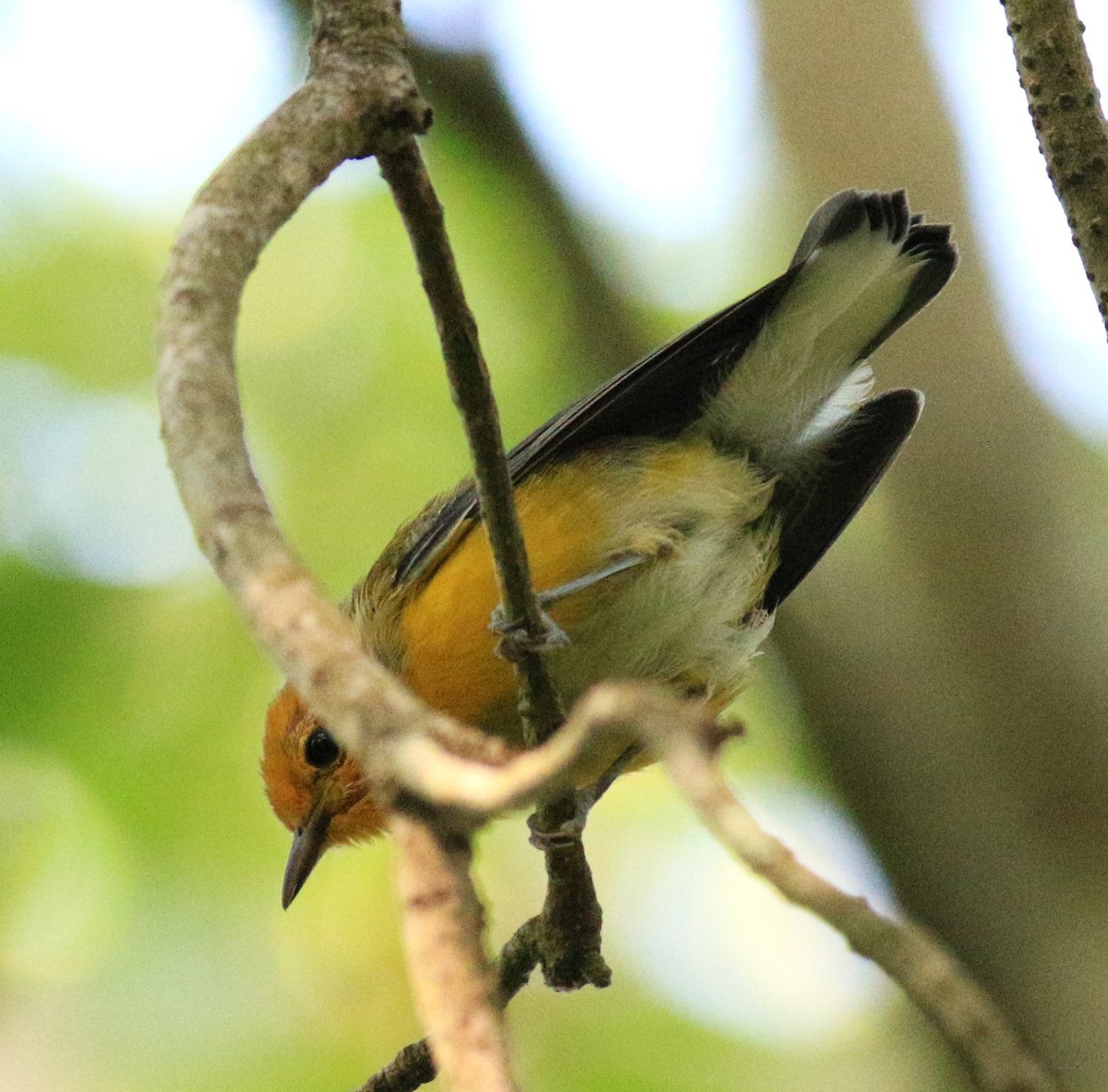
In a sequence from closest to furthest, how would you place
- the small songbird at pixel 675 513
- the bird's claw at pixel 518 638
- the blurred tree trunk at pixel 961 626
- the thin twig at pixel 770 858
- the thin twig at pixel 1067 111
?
1. the thin twig at pixel 770 858
2. the thin twig at pixel 1067 111
3. the bird's claw at pixel 518 638
4. the small songbird at pixel 675 513
5. the blurred tree trunk at pixel 961 626

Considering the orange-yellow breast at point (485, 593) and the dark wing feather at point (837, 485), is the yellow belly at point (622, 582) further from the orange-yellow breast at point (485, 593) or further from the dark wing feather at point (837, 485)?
the dark wing feather at point (837, 485)

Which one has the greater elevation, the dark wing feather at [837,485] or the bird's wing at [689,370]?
the bird's wing at [689,370]

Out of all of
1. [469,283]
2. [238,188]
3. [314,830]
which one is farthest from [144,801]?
[238,188]

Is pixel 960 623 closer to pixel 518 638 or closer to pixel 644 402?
pixel 644 402

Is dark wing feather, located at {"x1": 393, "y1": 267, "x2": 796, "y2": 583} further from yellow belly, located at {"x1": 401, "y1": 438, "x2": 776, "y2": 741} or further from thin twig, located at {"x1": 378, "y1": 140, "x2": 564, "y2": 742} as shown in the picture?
thin twig, located at {"x1": 378, "y1": 140, "x2": 564, "y2": 742}

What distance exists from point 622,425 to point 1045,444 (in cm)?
185

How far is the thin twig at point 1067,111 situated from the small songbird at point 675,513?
64.5 inches

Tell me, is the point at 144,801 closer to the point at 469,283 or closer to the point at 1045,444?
the point at 469,283

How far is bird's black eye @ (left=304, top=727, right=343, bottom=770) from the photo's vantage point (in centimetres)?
543

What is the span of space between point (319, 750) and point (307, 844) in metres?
0.40

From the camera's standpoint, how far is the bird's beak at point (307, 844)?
553 cm

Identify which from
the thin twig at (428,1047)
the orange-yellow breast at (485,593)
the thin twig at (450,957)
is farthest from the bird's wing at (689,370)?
the thin twig at (450,957)

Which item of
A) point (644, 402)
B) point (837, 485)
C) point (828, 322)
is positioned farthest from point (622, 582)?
point (828, 322)

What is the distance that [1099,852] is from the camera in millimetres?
5379
